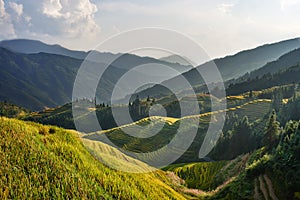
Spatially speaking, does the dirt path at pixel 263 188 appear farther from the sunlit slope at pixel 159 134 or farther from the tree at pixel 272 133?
the sunlit slope at pixel 159 134

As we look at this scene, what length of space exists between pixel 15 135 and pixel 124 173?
3425mm

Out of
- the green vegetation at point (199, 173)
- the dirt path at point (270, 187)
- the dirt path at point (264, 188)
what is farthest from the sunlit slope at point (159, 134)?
the dirt path at point (270, 187)

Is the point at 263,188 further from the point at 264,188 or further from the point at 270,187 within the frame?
the point at 270,187

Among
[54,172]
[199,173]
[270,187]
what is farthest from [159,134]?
[54,172]

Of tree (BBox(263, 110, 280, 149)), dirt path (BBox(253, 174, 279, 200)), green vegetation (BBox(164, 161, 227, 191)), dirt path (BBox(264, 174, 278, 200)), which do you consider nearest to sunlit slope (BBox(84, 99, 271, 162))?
green vegetation (BBox(164, 161, 227, 191))

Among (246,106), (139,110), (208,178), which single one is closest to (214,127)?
(246,106)

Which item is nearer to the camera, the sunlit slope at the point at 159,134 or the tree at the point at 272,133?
the tree at the point at 272,133

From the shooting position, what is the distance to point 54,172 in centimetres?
709

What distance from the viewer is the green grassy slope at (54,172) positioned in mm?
6366

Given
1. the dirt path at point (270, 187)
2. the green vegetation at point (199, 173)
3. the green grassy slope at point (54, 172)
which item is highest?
the green grassy slope at point (54, 172)

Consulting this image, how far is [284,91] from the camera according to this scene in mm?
153125

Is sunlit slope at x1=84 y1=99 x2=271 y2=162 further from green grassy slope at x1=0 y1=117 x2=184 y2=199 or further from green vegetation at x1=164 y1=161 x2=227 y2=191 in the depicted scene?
green grassy slope at x1=0 y1=117 x2=184 y2=199

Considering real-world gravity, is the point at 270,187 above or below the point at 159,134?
below

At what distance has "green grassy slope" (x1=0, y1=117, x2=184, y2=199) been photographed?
637 cm
